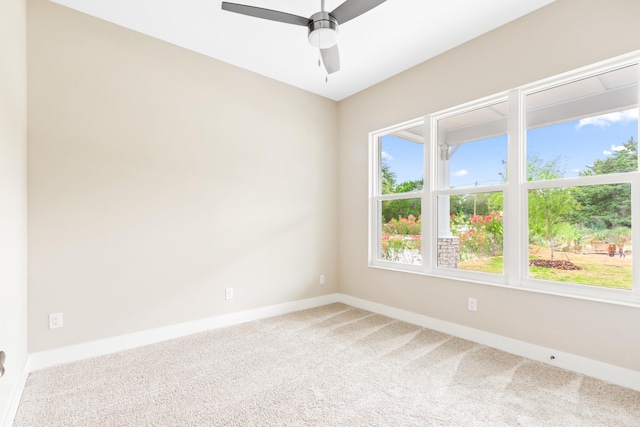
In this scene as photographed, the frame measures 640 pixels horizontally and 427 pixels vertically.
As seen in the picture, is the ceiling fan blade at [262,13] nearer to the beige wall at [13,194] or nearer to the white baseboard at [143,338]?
the beige wall at [13,194]

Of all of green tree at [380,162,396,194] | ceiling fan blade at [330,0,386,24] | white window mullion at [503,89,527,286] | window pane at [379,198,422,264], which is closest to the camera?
ceiling fan blade at [330,0,386,24]

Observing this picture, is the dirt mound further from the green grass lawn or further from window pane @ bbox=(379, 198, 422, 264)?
window pane @ bbox=(379, 198, 422, 264)

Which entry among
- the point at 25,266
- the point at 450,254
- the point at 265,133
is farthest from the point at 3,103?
the point at 450,254

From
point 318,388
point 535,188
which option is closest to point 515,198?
point 535,188

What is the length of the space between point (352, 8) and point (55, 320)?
3165mm

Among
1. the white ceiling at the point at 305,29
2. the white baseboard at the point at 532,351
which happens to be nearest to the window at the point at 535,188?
the white baseboard at the point at 532,351

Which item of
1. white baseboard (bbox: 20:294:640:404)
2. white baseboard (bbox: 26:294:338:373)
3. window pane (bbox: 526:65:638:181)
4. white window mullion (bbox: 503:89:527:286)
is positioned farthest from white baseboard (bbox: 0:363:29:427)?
window pane (bbox: 526:65:638:181)

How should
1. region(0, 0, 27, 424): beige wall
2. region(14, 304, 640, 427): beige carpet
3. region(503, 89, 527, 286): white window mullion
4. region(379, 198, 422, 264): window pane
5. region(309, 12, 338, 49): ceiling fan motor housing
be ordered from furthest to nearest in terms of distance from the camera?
region(379, 198, 422, 264): window pane, region(503, 89, 527, 286): white window mullion, region(309, 12, 338, 49): ceiling fan motor housing, region(14, 304, 640, 427): beige carpet, region(0, 0, 27, 424): beige wall

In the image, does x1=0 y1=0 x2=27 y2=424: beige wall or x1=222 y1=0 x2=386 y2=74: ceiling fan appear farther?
x1=222 y1=0 x2=386 y2=74: ceiling fan

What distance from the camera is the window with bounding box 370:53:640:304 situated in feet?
7.44

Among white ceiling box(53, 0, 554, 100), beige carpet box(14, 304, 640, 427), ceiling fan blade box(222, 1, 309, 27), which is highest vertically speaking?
white ceiling box(53, 0, 554, 100)

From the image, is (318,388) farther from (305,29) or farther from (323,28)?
(305,29)

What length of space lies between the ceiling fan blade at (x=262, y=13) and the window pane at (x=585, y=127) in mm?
2072

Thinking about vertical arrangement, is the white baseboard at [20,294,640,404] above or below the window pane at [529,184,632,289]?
below
